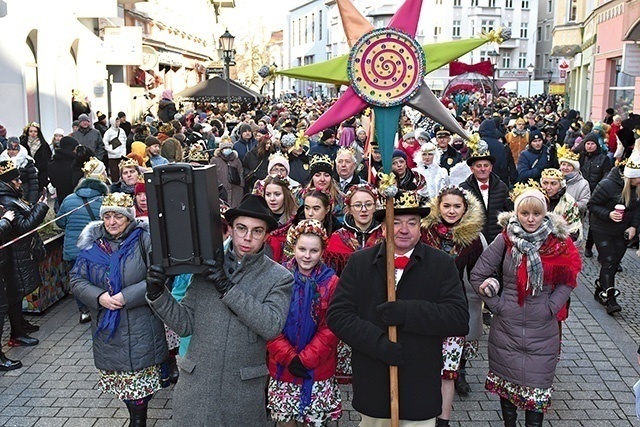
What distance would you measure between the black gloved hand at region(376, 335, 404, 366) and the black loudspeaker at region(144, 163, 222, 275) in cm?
102

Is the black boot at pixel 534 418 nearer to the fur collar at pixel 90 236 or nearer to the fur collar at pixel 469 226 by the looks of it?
the fur collar at pixel 469 226

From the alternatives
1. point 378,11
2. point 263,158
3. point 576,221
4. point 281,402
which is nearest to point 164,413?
point 281,402

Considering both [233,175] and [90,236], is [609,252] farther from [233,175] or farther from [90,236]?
[90,236]

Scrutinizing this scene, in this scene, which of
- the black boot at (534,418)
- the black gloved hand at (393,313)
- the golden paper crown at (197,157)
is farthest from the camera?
the golden paper crown at (197,157)

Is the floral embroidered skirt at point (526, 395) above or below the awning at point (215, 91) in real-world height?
below

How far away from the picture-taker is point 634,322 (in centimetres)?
764

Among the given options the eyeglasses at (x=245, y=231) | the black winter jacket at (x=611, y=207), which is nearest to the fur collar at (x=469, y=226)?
the eyeglasses at (x=245, y=231)

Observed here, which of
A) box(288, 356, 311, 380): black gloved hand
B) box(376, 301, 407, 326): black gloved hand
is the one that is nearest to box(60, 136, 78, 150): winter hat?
box(288, 356, 311, 380): black gloved hand

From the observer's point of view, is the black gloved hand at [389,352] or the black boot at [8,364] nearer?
the black gloved hand at [389,352]

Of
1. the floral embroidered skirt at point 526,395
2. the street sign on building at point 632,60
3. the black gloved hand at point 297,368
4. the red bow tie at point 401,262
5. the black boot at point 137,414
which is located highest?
the street sign on building at point 632,60

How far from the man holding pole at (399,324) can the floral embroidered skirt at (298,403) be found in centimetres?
59

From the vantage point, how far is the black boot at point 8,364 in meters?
6.33

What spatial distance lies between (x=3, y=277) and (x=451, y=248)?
13.9ft

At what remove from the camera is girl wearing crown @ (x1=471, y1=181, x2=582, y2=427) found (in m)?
4.63
